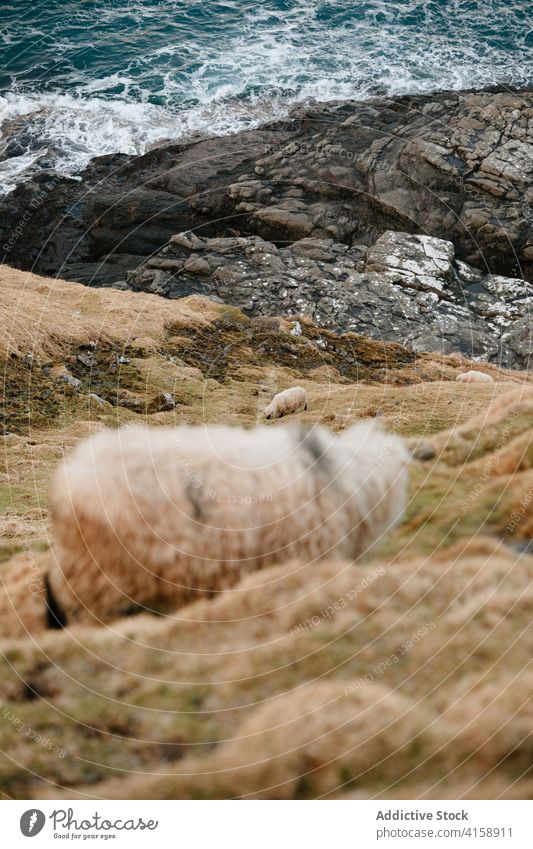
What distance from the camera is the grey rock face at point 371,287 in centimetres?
3150

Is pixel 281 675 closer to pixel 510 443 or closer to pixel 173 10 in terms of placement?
pixel 510 443

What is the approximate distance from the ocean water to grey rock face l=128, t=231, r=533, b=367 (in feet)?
52.0

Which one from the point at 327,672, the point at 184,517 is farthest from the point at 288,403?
the point at 327,672

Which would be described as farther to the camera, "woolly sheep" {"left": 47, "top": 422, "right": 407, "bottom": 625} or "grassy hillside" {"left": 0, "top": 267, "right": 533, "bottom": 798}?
"woolly sheep" {"left": 47, "top": 422, "right": 407, "bottom": 625}

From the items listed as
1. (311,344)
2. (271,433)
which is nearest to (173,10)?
(311,344)

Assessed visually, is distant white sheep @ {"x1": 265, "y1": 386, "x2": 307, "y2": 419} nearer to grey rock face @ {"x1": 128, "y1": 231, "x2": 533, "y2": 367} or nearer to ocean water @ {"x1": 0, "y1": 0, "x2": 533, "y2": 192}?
grey rock face @ {"x1": 128, "y1": 231, "x2": 533, "y2": 367}

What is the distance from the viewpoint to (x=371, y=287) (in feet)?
111

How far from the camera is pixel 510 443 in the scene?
8.61 metres

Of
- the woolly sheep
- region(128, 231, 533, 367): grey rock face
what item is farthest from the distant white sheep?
region(128, 231, 533, 367): grey rock face

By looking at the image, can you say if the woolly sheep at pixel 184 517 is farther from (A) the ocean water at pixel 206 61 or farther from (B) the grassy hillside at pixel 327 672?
(A) the ocean water at pixel 206 61

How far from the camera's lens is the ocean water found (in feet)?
160

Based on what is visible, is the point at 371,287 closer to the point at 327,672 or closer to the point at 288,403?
the point at 288,403

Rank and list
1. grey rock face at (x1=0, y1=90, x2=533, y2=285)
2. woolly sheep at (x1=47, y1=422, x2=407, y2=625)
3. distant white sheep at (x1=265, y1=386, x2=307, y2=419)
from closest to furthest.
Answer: woolly sheep at (x1=47, y1=422, x2=407, y2=625), distant white sheep at (x1=265, y1=386, x2=307, y2=419), grey rock face at (x1=0, y1=90, x2=533, y2=285)

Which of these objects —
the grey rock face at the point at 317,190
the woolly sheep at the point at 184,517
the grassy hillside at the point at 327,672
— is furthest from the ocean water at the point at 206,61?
the grassy hillside at the point at 327,672
